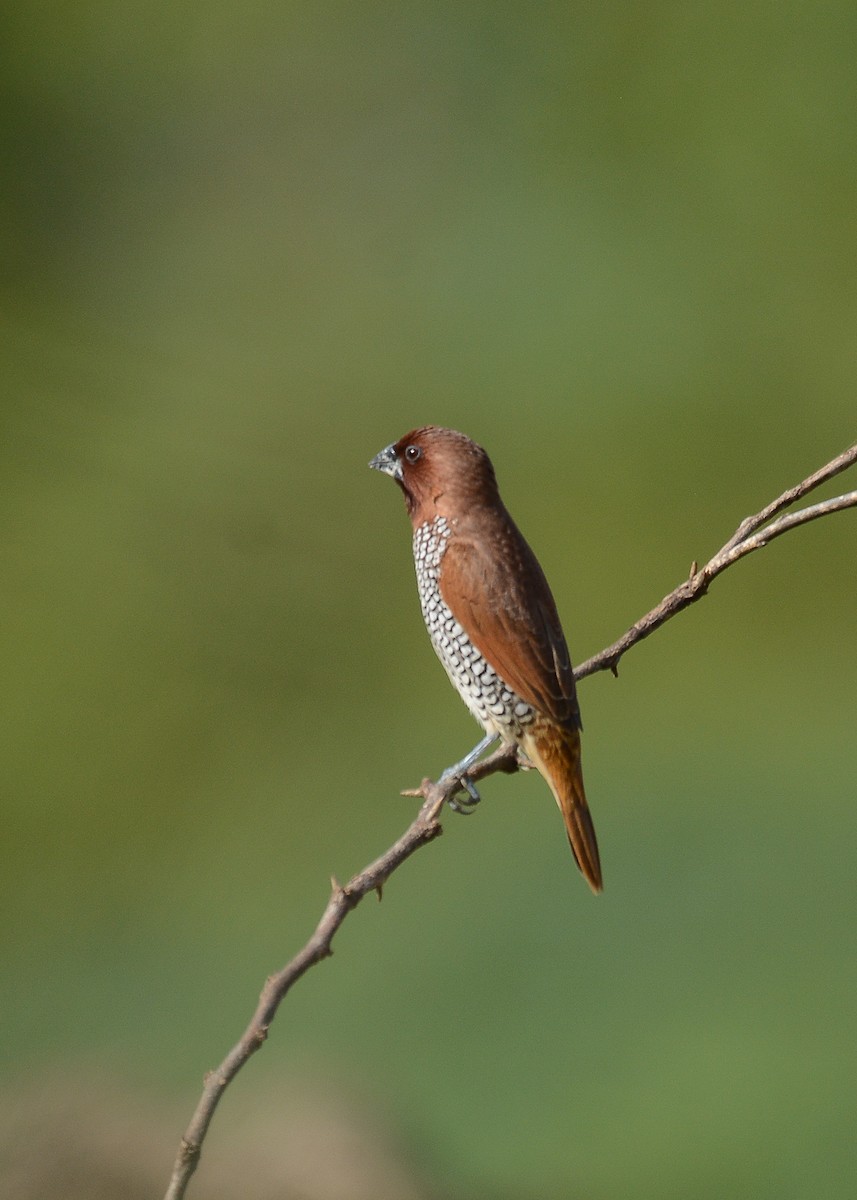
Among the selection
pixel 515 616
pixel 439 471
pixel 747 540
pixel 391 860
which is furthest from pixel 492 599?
pixel 391 860

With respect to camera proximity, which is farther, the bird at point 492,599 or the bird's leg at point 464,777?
the bird at point 492,599

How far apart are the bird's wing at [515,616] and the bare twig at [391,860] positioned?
148 millimetres

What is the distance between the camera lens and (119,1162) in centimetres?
443

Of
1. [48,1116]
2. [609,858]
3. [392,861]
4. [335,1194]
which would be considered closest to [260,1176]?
[335,1194]

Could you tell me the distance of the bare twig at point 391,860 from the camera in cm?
113

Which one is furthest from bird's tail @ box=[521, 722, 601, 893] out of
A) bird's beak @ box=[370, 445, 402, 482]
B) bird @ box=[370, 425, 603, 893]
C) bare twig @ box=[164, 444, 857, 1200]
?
bird's beak @ box=[370, 445, 402, 482]

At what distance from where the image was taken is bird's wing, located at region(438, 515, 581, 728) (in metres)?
1.80

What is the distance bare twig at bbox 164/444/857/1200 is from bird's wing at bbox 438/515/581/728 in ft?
0.48

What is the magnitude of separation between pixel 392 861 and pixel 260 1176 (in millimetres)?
3502

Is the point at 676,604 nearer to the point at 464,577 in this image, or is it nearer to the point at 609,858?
the point at 464,577

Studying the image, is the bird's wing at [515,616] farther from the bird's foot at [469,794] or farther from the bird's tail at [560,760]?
the bird's foot at [469,794]

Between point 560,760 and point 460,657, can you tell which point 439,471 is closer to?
point 460,657

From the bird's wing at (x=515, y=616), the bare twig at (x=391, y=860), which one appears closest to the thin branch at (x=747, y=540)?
the bare twig at (x=391, y=860)

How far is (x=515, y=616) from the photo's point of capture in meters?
1.81
